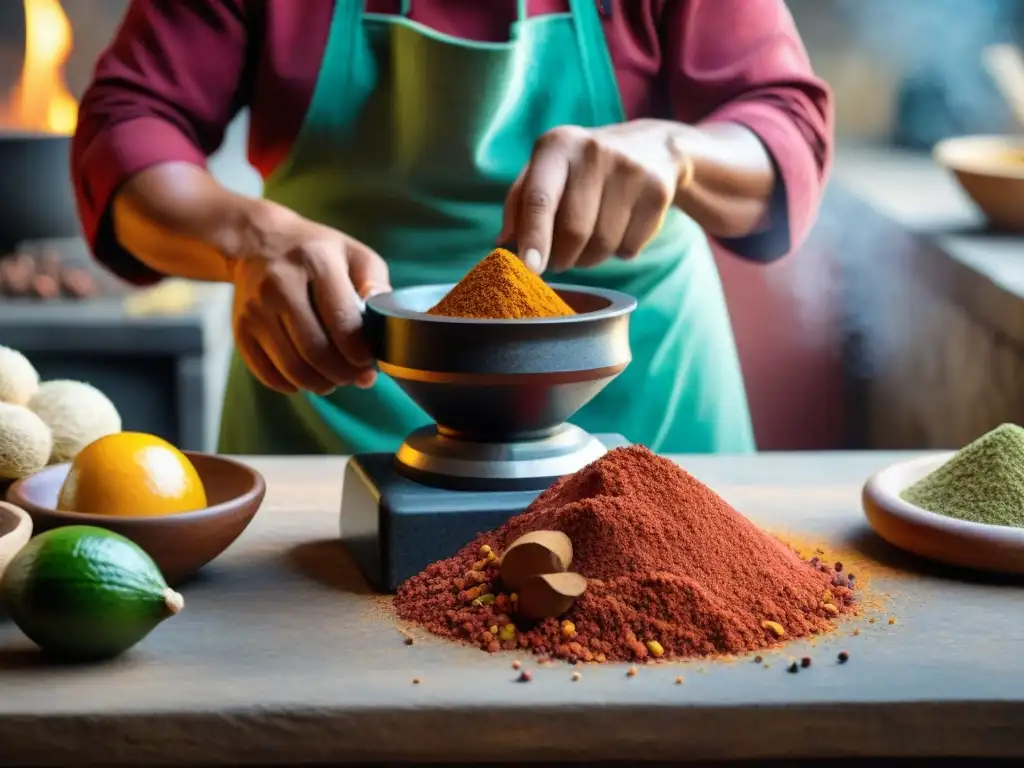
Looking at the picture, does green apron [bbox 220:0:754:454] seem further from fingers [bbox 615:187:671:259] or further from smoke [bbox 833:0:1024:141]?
smoke [bbox 833:0:1024:141]

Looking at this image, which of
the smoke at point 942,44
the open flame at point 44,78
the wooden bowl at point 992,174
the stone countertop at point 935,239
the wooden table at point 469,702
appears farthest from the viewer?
the smoke at point 942,44

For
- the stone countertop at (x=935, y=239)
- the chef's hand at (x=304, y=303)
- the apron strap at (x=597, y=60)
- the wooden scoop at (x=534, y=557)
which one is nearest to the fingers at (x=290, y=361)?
the chef's hand at (x=304, y=303)

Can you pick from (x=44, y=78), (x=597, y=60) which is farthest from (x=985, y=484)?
(x=44, y=78)

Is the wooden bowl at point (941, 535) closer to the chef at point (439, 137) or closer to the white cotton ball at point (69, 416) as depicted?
the chef at point (439, 137)

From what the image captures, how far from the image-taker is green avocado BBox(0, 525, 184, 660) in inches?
34.2

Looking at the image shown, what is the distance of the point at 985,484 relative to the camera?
1.10 meters

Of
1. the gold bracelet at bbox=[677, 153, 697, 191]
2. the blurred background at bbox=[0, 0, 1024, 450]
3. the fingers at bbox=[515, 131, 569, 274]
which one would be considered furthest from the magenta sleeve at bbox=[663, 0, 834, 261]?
the blurred background at bbox=[0, 0, 1024, 450]

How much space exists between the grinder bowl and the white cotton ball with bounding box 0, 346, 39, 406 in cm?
30

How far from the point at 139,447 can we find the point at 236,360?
78 centimetres

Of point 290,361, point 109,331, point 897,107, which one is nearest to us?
point 290,361

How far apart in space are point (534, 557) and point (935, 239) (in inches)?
64.7

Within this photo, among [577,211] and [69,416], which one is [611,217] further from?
[69,416]

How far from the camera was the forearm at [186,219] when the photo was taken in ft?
4.62

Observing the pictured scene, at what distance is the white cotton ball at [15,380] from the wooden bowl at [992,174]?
166 centimetres
